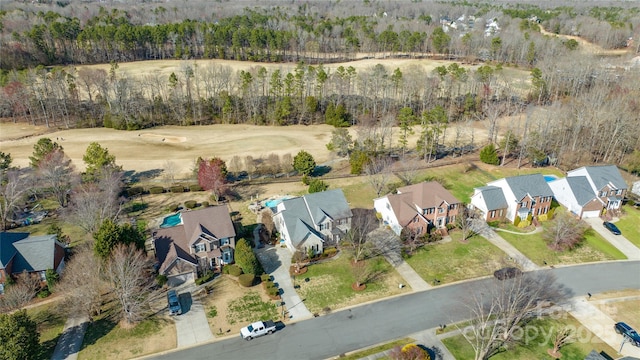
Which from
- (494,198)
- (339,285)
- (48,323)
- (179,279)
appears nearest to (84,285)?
(48,323)

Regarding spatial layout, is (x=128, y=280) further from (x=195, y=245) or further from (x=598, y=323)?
(x=598, y=323)

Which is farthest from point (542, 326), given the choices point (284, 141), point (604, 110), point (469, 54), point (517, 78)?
point (469, 54)

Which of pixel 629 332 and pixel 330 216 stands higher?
pixel 330 216

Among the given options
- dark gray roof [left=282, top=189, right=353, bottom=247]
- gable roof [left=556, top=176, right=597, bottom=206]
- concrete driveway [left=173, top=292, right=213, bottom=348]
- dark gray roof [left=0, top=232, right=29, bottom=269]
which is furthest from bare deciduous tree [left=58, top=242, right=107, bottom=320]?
gable roof [left=556, top=176, right=597, bottom=206]

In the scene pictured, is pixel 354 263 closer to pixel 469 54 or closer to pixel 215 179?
pixel 215 179

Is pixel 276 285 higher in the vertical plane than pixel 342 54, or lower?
lower

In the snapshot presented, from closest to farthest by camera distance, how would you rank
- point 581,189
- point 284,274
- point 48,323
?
point 48,323, point 284,274, point 581,189

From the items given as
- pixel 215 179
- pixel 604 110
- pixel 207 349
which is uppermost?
pixel 604 110
